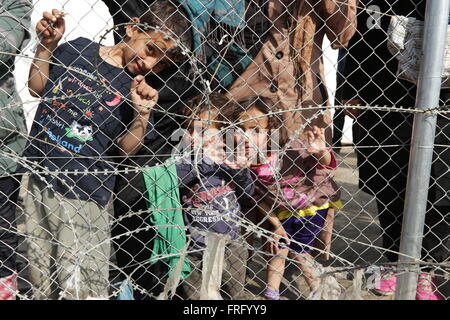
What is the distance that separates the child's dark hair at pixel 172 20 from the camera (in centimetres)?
221

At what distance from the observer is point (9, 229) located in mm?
2324

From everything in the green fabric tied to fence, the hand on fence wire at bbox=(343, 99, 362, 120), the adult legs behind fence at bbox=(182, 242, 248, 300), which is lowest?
the adult legs behind fence at bbox=(182, 242, 248, 300)

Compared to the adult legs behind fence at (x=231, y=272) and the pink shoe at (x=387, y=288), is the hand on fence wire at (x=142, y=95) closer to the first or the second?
the adult legs behind fence at (x=231, y=272)

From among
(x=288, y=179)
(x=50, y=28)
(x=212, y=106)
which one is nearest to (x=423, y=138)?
(x=288, y=179)

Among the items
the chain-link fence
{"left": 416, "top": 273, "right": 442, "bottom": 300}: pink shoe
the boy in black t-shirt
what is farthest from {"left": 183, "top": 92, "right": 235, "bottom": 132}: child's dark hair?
{"left": 416, "top": 273, "right": 442, "bottom": 300}: pink shoe

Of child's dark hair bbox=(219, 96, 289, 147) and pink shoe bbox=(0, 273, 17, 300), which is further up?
child's dark hair bbox=(219, 96, 289, 147)

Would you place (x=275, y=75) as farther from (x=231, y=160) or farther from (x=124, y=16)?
(x=124, y=16)

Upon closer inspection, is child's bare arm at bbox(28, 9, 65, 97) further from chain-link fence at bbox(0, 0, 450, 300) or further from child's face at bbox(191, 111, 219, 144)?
child's face at bbox(191, 111, 219, 144)

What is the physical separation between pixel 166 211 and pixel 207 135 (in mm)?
379

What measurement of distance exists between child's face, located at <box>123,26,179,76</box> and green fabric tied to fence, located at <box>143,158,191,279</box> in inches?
17.4

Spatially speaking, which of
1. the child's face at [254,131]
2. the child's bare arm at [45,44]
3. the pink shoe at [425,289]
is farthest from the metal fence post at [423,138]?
the child's bare arm at [45,44]

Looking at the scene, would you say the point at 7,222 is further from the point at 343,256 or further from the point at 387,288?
the point at 343,256

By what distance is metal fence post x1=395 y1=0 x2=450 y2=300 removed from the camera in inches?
81.4

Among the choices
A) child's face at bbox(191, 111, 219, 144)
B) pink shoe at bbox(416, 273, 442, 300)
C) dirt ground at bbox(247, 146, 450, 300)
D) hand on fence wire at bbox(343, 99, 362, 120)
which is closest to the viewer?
child's face at bbox(191, 111, 219, 144)
